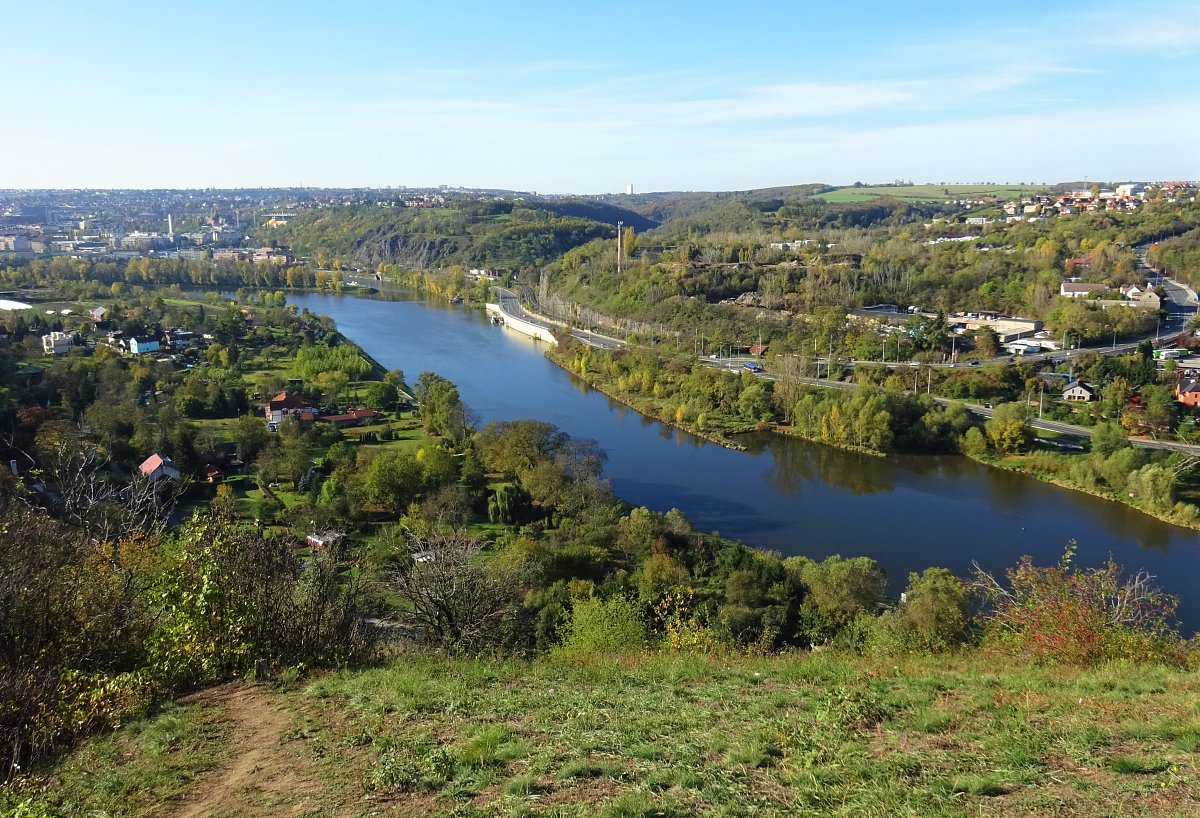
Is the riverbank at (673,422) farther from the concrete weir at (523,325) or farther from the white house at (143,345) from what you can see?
the white house at (143,345)

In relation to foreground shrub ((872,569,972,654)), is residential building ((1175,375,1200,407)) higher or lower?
higher

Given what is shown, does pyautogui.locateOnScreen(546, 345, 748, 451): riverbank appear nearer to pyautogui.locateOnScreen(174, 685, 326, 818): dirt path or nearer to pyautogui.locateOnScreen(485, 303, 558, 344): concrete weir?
pyautogui.locateOnScreen(485, 303, 558, 344): concrete weir

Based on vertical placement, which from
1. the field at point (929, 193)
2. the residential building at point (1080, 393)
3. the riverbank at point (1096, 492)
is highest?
the field at point (929, 193)

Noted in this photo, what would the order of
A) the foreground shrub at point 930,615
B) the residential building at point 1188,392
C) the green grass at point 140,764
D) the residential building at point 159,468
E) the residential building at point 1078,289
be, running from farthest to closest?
the residential building at point 1078,289, the residential building at point 1188,392, the residential building at point 159,468, the foreground shrub at point 930,615, the green grass at point 140,764

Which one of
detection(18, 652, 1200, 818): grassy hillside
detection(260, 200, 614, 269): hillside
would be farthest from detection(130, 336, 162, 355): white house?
detection(260, 200, 614, 269): hillside

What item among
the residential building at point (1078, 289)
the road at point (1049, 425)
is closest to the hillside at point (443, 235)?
the residential building at point (1078, 289)

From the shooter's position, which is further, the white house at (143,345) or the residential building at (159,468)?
the white house at (143,345)

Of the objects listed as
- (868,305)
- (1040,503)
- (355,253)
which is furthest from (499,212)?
(1040,503)
